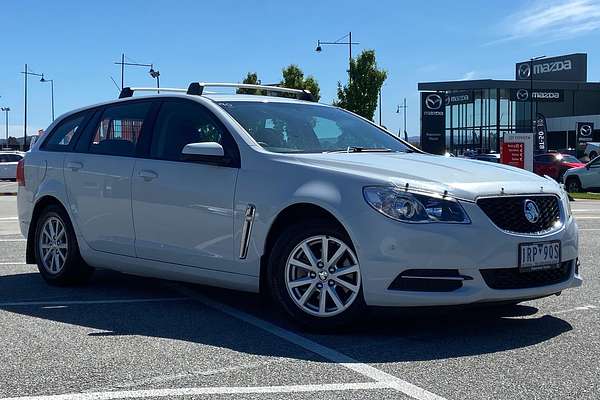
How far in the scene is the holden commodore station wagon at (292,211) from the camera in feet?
16.5

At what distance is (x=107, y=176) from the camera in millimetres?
6855

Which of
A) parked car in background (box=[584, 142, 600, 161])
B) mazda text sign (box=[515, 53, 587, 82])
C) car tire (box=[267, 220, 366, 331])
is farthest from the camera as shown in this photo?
mazda text sign (box=[515, 53, 587, 82])

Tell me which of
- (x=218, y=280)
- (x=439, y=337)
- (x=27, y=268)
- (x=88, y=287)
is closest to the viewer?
(x=439, y=337)

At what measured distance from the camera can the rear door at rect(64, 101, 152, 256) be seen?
6.71 m

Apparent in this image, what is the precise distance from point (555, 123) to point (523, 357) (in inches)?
2905

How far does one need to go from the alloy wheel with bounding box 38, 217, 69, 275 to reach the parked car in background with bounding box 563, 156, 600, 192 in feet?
79.3

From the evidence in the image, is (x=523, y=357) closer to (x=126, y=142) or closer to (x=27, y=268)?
(x=126, y=142)

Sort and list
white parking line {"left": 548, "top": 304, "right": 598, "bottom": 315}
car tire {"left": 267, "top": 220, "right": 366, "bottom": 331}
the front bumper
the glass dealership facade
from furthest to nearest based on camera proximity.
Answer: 1. the glass dealership facade
2. white parking line {"left": 548, "top": 304, "right": 598, "bottom": 315}
3. car tire {"left": 267, "top": 220, "right": 366, "bottom": 331}
4. the front bumper

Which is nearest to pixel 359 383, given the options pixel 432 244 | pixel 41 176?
pixel 432 244

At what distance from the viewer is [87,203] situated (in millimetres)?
7059

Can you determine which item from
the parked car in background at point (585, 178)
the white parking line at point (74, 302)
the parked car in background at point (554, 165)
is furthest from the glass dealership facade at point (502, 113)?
the white parking line at point (74, 302)

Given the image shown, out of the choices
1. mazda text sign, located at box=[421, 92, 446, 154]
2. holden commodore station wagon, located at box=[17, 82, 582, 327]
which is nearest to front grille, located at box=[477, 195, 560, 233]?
holden commodore station wagon, located at box=[17, 82, 582, 327]

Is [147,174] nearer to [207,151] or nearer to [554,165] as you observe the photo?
[207,151]

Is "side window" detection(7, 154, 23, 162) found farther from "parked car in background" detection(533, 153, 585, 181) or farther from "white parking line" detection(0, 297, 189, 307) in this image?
"white parking line" detection(0, 297, 189, 307)
